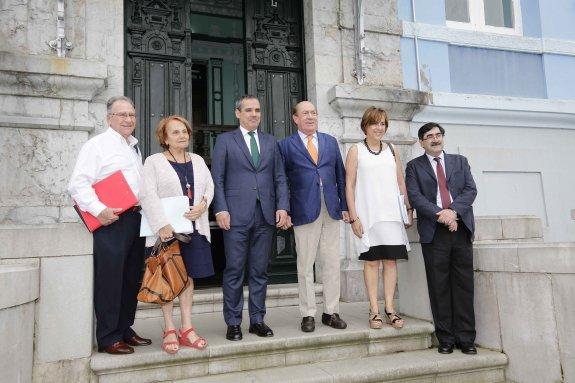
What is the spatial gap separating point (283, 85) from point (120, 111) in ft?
11.5

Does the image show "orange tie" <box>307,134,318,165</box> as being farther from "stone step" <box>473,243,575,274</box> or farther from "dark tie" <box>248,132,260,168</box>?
"stone step" <box>473,243,575,274</box>

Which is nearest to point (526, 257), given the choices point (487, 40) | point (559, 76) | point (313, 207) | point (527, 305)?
point (527, 305)

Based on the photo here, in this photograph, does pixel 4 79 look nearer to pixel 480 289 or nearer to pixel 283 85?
pixel 283 85

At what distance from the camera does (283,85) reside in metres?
6.56

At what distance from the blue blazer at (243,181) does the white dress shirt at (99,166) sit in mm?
661

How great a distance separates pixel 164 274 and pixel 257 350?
3.12 feet

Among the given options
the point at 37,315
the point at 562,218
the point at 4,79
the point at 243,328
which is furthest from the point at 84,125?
the point at 562,218

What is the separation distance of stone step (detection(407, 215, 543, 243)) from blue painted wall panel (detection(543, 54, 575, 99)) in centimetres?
346

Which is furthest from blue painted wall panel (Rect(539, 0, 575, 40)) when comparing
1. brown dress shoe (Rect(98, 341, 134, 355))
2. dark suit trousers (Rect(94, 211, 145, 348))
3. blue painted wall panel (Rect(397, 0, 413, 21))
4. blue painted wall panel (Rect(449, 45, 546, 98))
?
brown dress shoe (Rect(98, 341, 134, 355))

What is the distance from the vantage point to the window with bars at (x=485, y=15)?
7.21 meters

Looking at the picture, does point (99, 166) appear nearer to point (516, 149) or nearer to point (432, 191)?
point (432, 191)

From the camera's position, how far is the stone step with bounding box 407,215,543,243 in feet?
15.8

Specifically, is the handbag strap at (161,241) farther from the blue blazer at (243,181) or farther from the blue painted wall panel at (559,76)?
the blue painted wall panel at (559,76)

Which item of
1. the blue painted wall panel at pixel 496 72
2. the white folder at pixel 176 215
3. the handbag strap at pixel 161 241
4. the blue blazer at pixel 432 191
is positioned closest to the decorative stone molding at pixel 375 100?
the blue painted wall panel at pixel 496 72
